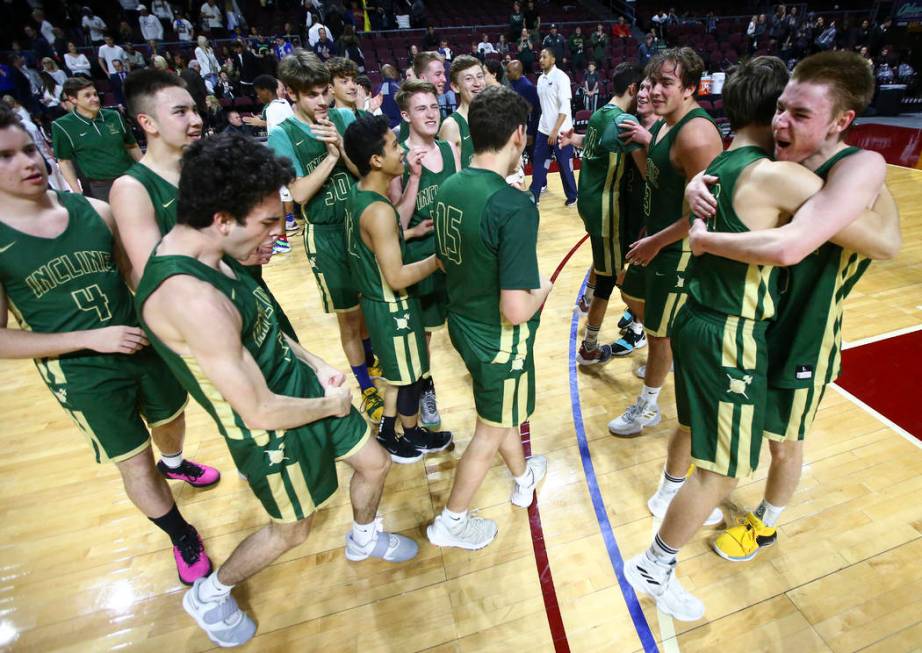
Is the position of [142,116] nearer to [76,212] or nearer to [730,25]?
[76,212]

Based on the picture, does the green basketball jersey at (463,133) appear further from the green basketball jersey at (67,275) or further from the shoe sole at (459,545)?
the shoe sole at (459,545)

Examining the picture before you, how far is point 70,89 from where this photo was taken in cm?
423

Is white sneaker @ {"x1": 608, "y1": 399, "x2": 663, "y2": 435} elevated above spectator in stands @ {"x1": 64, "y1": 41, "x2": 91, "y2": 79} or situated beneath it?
Result: situated beneath

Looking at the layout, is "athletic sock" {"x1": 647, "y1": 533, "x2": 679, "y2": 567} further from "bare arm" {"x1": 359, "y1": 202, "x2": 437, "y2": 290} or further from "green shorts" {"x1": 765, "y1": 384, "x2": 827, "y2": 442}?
"bare arm" {"x1": 359, "y1": 202, "x2": 437, "y2": 290}

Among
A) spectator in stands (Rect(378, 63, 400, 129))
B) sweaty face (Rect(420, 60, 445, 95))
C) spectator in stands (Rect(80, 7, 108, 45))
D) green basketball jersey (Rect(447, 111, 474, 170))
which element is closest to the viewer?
green basketball jersey (Rect(447, 111, 474, 170))

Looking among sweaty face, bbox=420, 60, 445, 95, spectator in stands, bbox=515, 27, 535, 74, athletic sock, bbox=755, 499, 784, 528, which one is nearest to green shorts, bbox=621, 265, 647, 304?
athletic sock, bbox=755, 499, 784, 528

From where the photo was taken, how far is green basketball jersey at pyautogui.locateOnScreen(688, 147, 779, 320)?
64.9 inches

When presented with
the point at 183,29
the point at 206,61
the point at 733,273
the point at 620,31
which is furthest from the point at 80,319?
the point at 620,31

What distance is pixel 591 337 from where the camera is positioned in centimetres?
366

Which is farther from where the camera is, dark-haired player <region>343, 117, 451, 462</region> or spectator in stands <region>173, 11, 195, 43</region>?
spectator in stands <region>173, 11, 195, 43</region>

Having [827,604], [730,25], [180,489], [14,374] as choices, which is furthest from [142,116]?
[730,25]

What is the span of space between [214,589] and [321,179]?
2156 mm

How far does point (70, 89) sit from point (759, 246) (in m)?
5.39

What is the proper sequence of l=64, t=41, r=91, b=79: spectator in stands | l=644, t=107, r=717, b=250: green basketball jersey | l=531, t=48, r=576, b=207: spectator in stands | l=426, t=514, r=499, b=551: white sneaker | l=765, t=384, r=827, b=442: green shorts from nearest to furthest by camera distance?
l=765, t=384, r=827, b=442: green shorts → l=426, t=514, r=499, b=551: white sneaker → l=644, t=107, r=717, b=250: green basketball jersey → l=531, t=48, r=576, b=207: spectator in stands → l=64, t=41, r=91, b=79: spectator in stands
